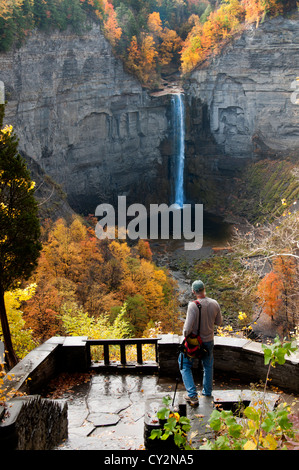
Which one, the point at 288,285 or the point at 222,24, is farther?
the point at 222,24

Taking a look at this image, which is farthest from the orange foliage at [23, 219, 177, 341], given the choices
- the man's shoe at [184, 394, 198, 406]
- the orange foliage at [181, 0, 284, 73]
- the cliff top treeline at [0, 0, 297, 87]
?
the orange foliage at [181, 0, 284, 73]

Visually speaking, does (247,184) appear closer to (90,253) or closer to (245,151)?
(245,151)

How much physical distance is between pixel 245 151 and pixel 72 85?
2257 cm

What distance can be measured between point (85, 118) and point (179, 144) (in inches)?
561

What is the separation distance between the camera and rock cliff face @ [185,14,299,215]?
50.9 m

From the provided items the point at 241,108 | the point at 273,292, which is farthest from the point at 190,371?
the point at 241,108

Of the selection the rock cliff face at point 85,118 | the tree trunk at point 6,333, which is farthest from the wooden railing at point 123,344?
the rock cliff face at point 85,118

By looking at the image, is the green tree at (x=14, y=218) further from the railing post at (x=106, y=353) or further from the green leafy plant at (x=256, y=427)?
the green leafy plant at (x=256, y=427)

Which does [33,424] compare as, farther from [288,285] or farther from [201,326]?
[288,285]

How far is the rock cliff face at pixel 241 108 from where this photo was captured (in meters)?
50.9

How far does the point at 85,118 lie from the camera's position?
50.7 m

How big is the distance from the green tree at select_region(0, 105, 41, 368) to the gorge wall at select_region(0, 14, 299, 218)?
30.6 meters

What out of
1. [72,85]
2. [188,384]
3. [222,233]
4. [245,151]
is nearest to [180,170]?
[245,151]

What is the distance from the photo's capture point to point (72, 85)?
47.7 m
